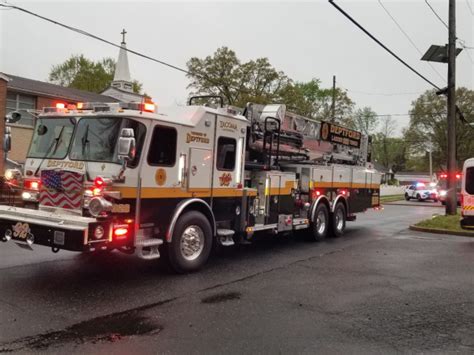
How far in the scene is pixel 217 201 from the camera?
8.42 metres

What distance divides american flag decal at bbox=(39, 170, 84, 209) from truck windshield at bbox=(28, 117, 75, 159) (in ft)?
1.48

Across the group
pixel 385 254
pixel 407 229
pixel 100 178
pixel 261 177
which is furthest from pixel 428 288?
pixel 407 229

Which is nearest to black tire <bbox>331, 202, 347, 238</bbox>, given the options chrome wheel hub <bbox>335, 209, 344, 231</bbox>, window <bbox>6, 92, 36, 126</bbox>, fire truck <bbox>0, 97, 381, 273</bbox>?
chrome wheel hub <bbox>335, 209, 344, 231</bbox>

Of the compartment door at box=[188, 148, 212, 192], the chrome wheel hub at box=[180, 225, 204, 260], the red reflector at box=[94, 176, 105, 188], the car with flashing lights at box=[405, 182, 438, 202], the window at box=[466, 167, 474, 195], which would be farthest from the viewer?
the car with flashing lights at box=[405, 182, 438, 202]

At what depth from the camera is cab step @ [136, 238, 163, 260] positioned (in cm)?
685

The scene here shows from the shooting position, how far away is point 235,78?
163ft

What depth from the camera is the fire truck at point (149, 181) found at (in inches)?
257

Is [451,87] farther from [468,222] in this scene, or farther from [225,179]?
[225,179]

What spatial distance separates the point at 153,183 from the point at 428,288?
4431 millimetres

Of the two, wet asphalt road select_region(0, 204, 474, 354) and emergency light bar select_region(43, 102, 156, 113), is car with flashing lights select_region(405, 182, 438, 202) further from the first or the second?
emergency light bar select_region(43, 102, 156, 113)

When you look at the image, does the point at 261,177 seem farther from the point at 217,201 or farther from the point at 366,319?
the point at 366,319

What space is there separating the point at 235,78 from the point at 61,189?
44.1 metres

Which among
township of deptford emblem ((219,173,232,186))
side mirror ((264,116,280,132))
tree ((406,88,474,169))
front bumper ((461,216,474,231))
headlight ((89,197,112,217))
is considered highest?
tree ((406,88,474,169))

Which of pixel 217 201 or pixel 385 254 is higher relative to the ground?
pixel 217 201
